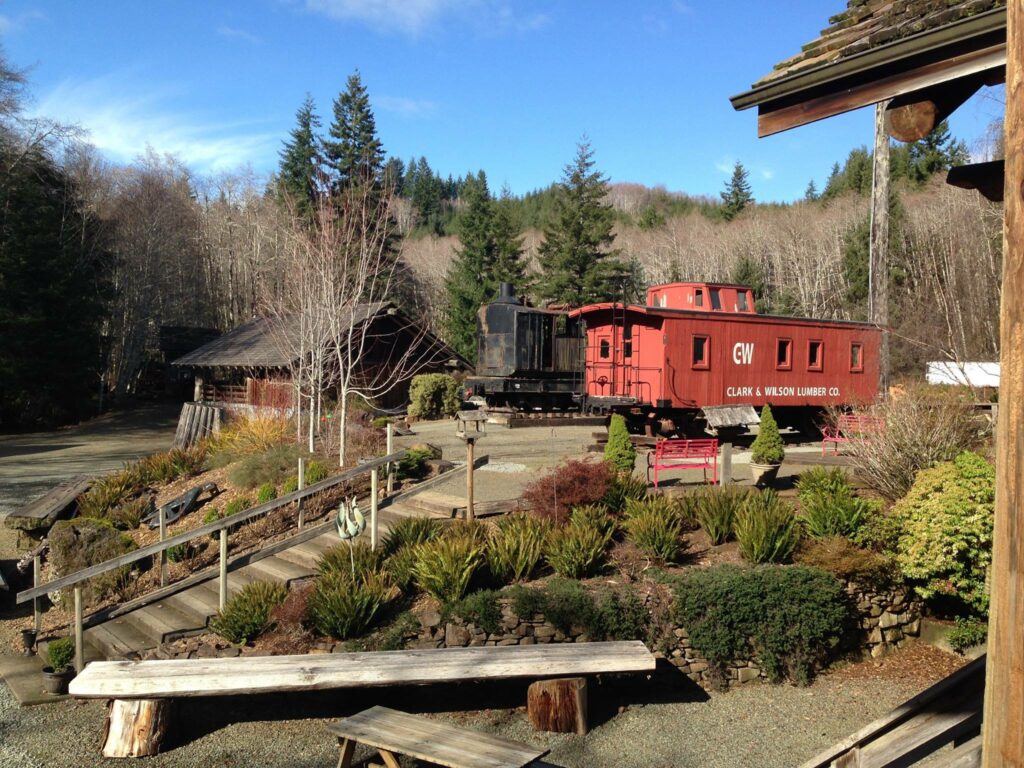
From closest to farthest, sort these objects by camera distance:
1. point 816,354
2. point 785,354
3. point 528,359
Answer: point 785,354 < point 816,354 < point 528,359

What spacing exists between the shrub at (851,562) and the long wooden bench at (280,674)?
2.56 metres

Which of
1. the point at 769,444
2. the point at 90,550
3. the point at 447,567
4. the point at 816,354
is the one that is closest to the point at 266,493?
the point at 90,550

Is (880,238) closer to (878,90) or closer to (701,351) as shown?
(701,351)

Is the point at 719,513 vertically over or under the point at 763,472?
under

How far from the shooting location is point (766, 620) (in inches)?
321

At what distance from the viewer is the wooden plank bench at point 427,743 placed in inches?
210

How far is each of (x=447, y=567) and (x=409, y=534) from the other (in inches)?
59.2

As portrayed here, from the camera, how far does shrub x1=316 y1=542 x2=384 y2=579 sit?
29.8 ft

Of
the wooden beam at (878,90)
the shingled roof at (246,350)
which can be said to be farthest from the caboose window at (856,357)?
the wooden beam at (878,90)

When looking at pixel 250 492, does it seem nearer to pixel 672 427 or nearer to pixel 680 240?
pixel 672 427

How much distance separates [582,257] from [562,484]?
118 feet

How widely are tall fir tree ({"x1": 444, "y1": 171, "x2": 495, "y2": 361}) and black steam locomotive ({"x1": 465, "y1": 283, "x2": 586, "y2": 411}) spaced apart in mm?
21907

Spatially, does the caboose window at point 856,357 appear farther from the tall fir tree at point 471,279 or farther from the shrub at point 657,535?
the tall fir tree at point 471,279

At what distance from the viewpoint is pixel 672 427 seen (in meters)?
18.0
